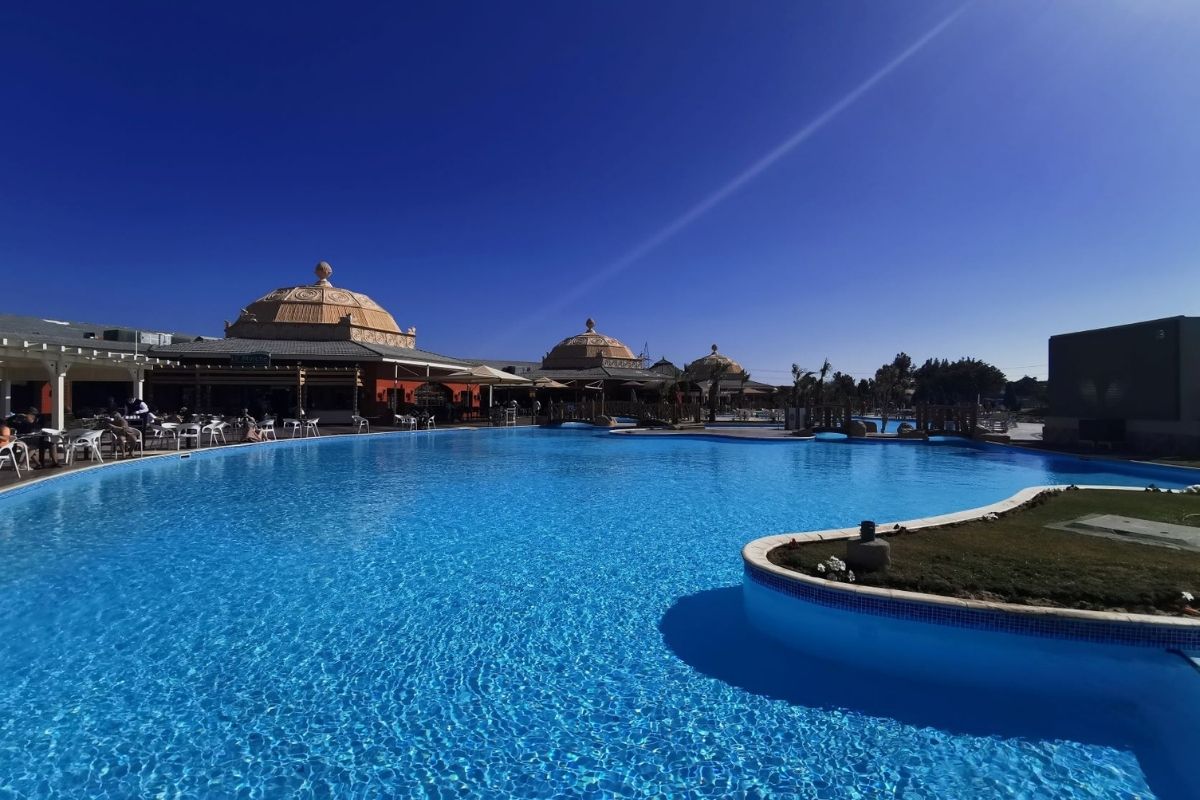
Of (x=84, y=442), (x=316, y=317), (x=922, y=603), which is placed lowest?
(x=922, y=603)

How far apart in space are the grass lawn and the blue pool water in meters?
0.71

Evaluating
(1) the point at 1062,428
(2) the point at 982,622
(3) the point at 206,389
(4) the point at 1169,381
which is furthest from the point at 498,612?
(3) the point at 206,389

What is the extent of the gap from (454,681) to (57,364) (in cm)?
1552

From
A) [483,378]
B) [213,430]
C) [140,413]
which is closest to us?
[140,413]

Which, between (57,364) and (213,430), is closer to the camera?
(57,364)

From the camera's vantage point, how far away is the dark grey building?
1543 centimetres

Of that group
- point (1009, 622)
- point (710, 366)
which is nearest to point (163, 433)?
point (1009, 622)

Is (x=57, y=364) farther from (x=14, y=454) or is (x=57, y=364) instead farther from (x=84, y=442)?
(x=14, y=454)

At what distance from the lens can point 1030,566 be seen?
488 cm

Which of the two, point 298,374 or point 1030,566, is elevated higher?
point 298,374

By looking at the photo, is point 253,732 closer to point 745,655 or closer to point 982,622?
point 745,655

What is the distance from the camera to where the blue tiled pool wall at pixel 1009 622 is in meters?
3.75

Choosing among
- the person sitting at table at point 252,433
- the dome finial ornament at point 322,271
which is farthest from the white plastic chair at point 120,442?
the dome finial ornament at point 322,271

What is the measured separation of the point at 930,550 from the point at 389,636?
15.7 ft
